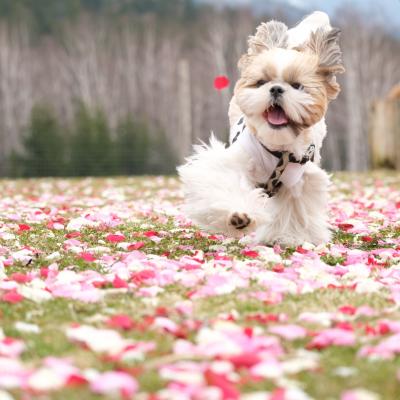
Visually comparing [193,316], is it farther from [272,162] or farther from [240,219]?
[272,162]

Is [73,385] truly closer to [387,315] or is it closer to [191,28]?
[387,315]

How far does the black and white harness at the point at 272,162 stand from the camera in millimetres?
4809

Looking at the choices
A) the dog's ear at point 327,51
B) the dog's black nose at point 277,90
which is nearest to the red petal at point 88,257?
the dog's black nose at point 277,90

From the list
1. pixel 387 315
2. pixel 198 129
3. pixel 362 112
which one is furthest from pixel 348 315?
pixel 362 112

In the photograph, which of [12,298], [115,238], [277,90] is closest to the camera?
[12,298]

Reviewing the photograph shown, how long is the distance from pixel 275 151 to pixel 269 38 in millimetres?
697

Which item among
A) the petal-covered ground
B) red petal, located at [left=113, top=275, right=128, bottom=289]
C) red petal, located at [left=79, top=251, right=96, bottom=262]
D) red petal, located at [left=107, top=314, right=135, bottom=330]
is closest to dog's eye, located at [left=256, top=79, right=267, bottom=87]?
the petal-covered ground

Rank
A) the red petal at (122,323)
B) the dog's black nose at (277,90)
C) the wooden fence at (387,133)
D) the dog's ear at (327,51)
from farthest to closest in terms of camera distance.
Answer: the wooden fence at (387,133), the dog's ear at (327,51), the dog's black nose at (277,90), the red petal at (122,323)

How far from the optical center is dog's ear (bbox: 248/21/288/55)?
4.64 m

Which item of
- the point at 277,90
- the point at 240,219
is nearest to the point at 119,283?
the point at 240,219

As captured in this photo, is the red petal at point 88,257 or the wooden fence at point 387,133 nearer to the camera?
the red petal at point 88,257

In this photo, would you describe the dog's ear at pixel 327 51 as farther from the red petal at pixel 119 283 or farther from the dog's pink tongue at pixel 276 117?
the red petal at pixel 119 283

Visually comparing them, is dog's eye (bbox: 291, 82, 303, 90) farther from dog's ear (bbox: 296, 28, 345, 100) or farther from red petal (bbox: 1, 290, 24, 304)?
red petal (bbox: 1, 290, 24, 304)

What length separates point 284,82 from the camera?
14.4 ft
